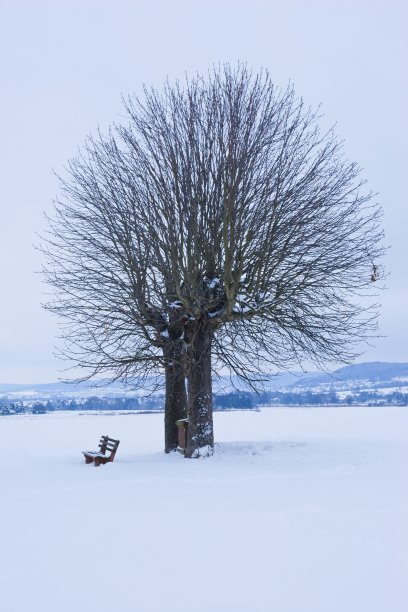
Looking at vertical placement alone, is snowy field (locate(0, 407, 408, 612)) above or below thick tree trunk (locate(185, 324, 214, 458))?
below

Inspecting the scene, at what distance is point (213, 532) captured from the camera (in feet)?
25.3

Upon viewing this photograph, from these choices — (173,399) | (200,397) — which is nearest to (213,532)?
(200,397)

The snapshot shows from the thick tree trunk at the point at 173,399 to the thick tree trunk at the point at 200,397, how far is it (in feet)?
2.61

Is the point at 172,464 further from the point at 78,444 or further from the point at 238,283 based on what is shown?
the point at 78,444

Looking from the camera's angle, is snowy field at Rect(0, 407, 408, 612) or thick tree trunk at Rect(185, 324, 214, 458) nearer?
snowy field at Rect(0, 407, 408, 612)

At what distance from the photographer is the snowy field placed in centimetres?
558

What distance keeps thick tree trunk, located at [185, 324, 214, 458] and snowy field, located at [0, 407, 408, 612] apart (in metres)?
0.56

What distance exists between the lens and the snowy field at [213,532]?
18.3ft

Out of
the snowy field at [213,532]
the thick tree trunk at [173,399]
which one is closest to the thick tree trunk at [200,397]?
the snowy field at [213,532]

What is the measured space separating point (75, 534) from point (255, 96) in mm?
12149

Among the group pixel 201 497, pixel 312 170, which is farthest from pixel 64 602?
pixel 312 170

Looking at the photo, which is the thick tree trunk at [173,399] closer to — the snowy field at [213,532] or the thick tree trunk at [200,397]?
the thick tree trunk at [200,397]

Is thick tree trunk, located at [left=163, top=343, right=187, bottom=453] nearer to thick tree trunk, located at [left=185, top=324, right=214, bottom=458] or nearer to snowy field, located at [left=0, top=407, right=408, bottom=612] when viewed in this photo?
thick tree trunk, located at [left=185, top=324, right=214, bottom=458]

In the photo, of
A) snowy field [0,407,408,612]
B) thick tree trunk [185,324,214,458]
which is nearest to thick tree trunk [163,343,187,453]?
thick tree trunk [185,324,214,458]
